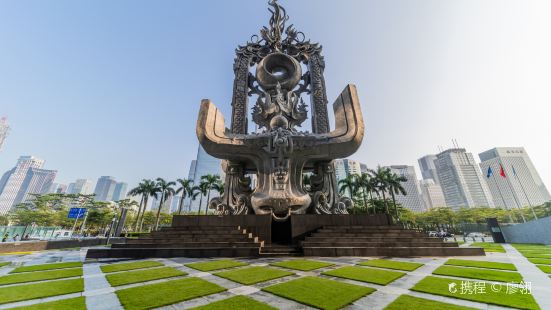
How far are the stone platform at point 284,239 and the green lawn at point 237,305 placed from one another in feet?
19.3

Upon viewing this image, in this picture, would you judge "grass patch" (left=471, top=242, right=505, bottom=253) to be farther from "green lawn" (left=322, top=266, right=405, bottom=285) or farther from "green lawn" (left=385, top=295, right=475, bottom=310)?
"green lawn" (left=385, top=295, right=475, bottom=310)

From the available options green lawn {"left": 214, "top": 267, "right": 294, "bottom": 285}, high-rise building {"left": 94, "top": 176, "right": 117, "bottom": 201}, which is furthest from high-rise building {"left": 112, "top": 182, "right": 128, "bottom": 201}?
green lawn {"left": 214, "top": 267, "right": 294, "bottom": 285}

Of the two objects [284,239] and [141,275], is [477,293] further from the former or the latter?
[284,239]

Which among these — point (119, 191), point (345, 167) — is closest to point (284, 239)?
point (345, 167)

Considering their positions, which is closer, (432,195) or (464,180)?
(464,180)

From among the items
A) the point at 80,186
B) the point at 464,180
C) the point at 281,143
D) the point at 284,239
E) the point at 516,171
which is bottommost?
A: the point at 284,239

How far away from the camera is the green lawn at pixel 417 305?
11.4ft

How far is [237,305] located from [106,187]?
9183 inches

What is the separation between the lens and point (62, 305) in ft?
12.1

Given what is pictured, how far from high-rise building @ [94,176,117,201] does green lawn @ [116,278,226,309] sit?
8884 inches

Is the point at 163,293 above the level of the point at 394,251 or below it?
below

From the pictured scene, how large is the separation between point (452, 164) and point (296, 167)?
109 m

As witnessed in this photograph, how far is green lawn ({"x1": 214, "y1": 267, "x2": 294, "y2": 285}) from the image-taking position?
17.2 ft

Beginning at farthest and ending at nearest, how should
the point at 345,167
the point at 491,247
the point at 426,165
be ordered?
the point at 426,165 → the point at 345,167 → the point at 491,247
